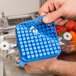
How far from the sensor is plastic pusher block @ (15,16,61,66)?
0.40 m

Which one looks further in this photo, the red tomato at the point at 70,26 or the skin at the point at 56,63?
the red tomato at the point at 70,26

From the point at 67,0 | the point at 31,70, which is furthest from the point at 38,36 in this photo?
the point at 67,0

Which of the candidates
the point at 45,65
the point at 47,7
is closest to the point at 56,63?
the point at 45,65

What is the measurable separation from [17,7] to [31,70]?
72cm

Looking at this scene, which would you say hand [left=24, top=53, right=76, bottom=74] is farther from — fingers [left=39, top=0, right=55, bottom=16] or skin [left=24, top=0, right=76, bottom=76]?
fingers [left=39, top=0, right=55, bottom=16]

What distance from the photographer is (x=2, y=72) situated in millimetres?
539

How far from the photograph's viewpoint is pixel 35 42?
422 millimetres

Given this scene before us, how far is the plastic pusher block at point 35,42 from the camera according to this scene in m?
0.40

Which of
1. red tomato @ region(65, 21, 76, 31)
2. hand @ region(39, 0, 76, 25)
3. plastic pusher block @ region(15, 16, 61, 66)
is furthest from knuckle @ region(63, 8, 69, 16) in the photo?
red tomato @ region(65, 21, 76, 31)

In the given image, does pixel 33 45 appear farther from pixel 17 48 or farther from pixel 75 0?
pixel 75 0

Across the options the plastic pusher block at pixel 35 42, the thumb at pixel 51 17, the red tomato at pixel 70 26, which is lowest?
the plastic pusher block at pixel 35 42

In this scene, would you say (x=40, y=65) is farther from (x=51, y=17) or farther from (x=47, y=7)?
(x=47, y=7)

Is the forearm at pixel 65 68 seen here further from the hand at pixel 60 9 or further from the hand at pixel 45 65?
the hand at pixel 60 9

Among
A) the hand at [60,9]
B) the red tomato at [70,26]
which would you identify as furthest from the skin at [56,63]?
the red tomato at [70,26]
